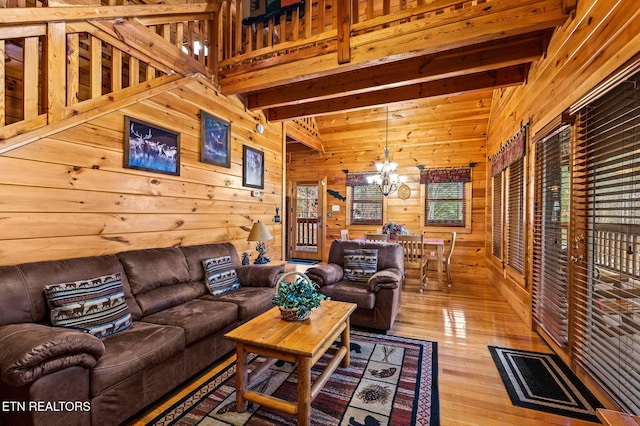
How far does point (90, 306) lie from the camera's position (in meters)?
1.88

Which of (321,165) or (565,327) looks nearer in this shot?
(565,327)

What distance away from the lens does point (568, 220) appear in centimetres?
240

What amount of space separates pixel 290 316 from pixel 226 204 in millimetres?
2283

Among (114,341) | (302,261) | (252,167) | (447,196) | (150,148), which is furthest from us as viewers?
(302,261)

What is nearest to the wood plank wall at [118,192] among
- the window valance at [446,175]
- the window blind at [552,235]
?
the window blind at [552,235]

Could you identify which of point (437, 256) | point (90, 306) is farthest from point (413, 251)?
point (90, 306)

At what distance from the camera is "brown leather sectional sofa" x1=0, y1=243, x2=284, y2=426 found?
137 centimetres

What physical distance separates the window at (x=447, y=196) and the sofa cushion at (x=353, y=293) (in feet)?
11.7

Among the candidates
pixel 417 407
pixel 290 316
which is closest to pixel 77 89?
pixel 290 316

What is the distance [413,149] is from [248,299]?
4976 millimetres

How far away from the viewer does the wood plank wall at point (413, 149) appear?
584 centimetres

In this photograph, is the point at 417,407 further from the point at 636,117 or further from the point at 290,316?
the point at 636,117

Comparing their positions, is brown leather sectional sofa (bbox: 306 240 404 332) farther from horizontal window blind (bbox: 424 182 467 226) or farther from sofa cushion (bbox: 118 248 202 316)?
horizontal window blind (bbox: 424 182 467 226)

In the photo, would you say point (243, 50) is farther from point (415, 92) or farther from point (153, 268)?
point (153, 268)
